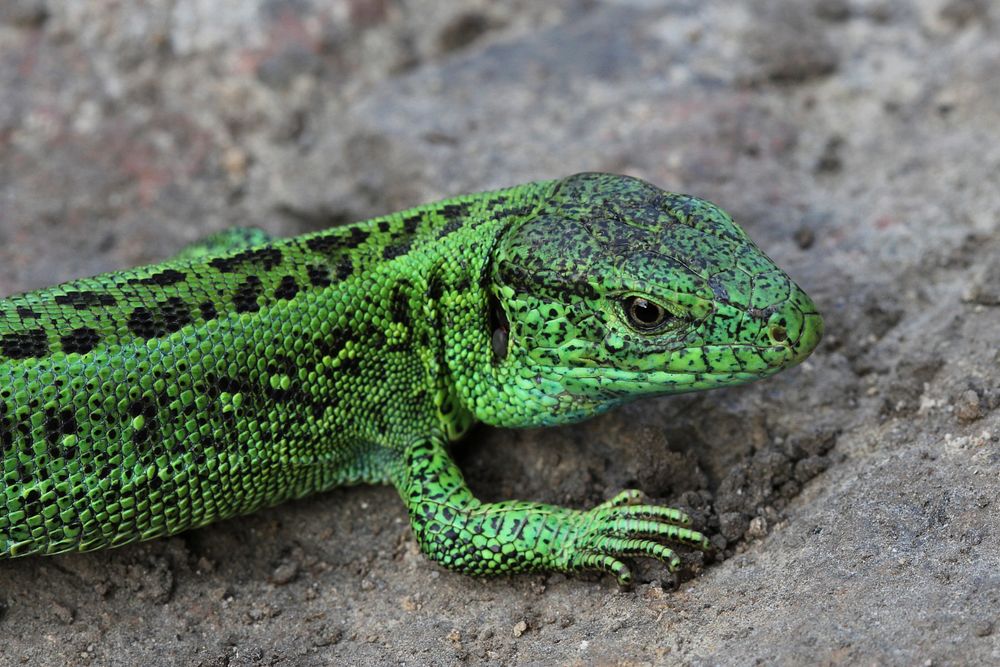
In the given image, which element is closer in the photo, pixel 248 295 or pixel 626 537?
pixel 626 537

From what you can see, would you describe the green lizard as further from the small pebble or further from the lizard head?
the small pebble

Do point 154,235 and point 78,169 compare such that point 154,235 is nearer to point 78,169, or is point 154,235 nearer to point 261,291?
point 78,169

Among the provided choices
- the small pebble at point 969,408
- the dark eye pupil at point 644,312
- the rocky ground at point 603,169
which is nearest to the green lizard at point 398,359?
the dark eye pupil at point 644,312

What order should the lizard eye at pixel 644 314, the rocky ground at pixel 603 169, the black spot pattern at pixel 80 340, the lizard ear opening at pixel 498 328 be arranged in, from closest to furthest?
the rocky ground at pixel 603 169
the lizard eye at pixel 644 314
the black spot pattern at pixel 80 340
the lizard ear opening at pixel 498 328

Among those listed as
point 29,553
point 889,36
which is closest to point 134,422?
point 29,553

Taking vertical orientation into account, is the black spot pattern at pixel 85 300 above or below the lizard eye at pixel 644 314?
above

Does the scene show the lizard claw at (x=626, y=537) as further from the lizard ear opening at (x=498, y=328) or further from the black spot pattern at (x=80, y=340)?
the black spot pattern at (x=80, y=340)

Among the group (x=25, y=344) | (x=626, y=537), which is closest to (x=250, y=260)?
(x=25, y=344)

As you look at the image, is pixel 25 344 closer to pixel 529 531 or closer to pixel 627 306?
pixel 529 531
